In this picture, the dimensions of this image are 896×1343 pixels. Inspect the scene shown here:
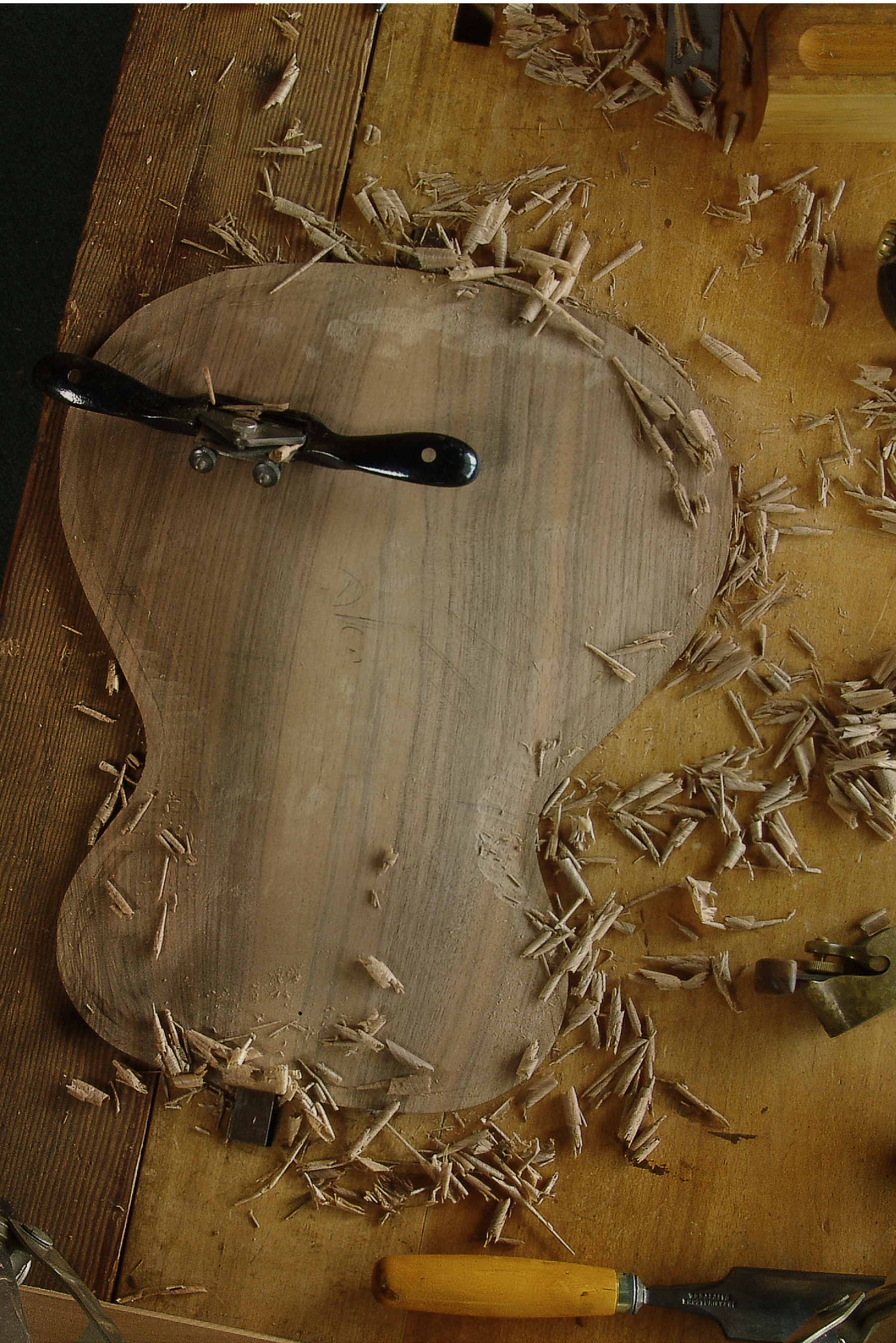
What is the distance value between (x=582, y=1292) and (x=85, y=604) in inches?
34.5

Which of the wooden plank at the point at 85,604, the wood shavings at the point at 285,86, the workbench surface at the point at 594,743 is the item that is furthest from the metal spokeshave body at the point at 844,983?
the wood shavings at the point at 285,86

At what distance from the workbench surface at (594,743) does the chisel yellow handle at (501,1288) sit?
55 millimetres

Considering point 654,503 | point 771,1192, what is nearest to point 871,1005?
point 771,1192

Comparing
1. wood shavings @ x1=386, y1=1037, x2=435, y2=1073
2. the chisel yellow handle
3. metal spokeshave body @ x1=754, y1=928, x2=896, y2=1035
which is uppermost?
metal spokeshave body @ x1=754, y1=928, x2=896, y2=1035

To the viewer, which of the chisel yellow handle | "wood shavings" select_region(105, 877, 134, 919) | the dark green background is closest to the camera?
the chisel yellow handle

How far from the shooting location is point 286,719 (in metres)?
1.02

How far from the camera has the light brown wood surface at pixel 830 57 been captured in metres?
0.99

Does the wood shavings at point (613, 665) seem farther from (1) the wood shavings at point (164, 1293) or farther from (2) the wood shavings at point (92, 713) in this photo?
(1) the wood shavings at point (164, 1293)

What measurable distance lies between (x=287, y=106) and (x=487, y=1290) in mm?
1294

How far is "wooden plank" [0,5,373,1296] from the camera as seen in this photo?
1.03 m

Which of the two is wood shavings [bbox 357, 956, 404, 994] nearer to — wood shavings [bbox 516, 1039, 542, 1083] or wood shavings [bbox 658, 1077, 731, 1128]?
wood shavings [bbox 516, 1039, 542, 1083]

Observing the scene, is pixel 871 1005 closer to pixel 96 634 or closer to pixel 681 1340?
pixel 681 1340

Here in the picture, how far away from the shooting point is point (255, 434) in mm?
971

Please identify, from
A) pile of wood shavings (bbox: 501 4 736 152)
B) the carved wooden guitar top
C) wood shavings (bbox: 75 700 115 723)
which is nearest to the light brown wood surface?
pile of wood shavings (bbox: 501 4 736 152)
